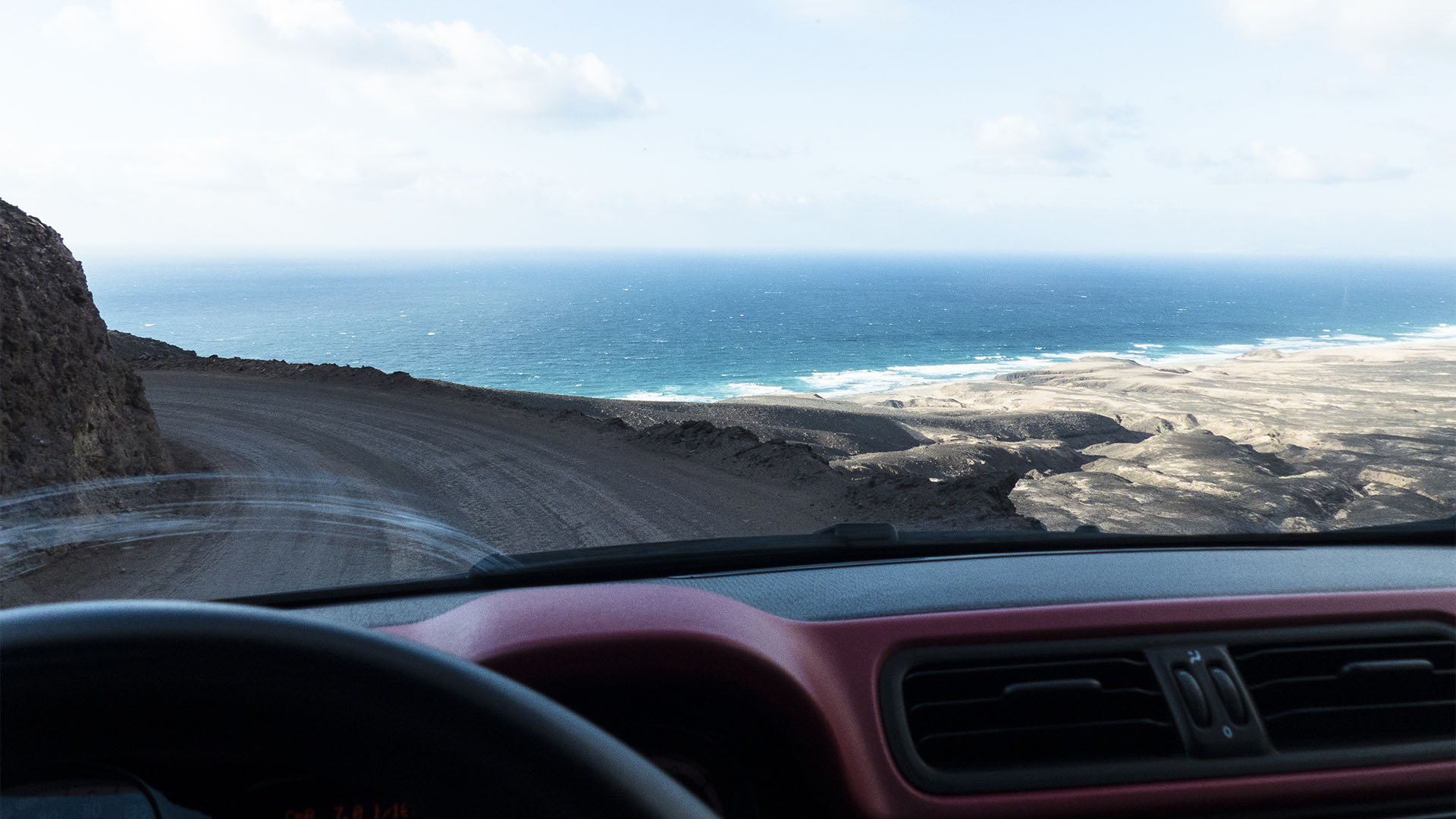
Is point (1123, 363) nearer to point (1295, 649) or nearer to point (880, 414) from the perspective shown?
point (880, 414)

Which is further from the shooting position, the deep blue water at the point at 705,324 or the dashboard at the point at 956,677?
the deep blue water at the point at 705,324

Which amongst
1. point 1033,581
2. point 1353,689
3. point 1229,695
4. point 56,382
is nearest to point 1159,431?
point 1353,689

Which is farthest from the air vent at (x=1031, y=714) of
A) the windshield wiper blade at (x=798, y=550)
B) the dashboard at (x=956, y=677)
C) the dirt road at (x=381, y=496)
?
the dirt road at (x=381, y=496)

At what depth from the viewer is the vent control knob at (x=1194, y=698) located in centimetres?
193

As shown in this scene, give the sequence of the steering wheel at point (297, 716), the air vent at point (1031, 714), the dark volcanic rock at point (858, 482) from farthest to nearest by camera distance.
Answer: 1. the dark volcanic rock at point (858, 482)
2. the air vent at point (1031, 714)
3. the steering wheel at point (297, 716)

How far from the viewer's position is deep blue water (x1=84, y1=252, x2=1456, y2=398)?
132ft

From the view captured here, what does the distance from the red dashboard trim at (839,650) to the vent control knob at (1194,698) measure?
111mm

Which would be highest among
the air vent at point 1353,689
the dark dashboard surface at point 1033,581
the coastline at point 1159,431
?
the dark dashboard surface at point 1033,581

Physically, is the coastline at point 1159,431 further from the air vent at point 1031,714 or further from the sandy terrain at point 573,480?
the air vent at point 1031,714

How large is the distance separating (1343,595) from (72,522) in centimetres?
382

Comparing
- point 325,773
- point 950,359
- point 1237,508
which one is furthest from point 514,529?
point 950,359

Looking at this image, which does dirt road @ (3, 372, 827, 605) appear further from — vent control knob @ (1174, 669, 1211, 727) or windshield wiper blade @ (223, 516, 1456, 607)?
vent control knob @ (1174, 669, 1211, 727)

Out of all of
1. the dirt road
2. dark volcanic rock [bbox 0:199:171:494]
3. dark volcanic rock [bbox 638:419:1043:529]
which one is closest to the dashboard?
the dirt road

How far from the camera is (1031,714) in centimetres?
193
